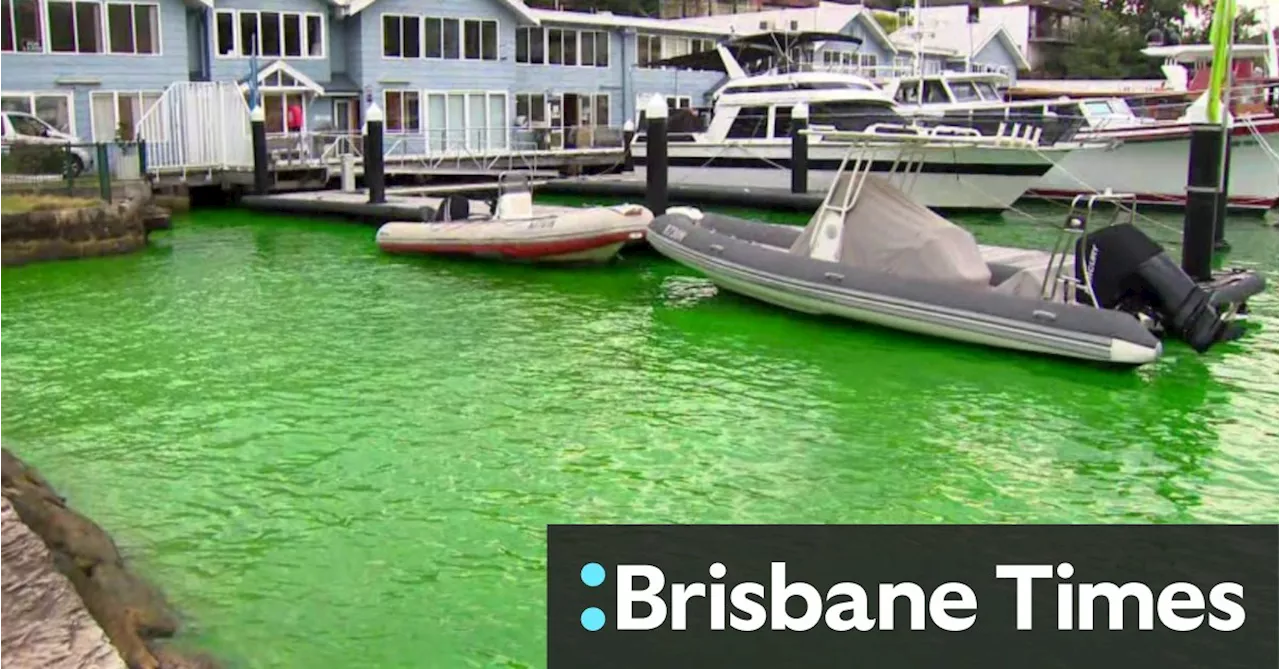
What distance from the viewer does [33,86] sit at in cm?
2561

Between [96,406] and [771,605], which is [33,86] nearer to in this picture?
[96,406]

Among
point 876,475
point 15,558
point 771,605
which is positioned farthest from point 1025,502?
point 15,558

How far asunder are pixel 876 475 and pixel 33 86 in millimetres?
22751

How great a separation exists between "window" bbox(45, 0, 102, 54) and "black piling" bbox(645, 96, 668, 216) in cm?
1329

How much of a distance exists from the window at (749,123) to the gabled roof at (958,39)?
21544 mm

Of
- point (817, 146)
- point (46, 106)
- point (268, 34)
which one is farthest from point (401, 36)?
point (817, 146)

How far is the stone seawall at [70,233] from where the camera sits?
17672 millimetres

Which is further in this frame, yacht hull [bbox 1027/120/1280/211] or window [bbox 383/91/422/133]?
window [bbox 383/91/422/133]

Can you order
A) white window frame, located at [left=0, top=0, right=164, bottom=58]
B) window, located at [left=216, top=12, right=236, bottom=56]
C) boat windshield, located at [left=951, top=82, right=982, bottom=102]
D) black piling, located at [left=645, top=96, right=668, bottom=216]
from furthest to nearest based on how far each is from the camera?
1. window, located at [left=216, top=12, right=236, bottom=56]
2. boat windshield, located at [left=951, top=82, right=982, bottom=102]
3. white window frame, located at [left=0, top=0, right=164, bottom=58]
4. black piling, located at [left=645, top=96, right=668, bottom=216]

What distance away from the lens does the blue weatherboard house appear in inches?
1028

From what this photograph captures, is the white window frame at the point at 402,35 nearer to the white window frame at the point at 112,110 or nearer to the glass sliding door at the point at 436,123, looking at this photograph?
the glass sliding door at the point at 436,123

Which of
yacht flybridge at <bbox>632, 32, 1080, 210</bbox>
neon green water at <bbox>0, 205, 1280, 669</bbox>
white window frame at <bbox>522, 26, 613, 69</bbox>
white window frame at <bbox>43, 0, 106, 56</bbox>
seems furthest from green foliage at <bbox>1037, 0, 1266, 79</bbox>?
neon green water at <bbox>0, 205, 1280, 669</bbox>

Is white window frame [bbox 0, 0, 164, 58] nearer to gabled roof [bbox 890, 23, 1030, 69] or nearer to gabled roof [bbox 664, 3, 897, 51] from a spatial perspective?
gabled roof [bbox 664, 3, 897, 51]

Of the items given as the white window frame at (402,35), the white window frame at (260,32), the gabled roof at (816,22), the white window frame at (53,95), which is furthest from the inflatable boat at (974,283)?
the gabled roof at (816,22)
